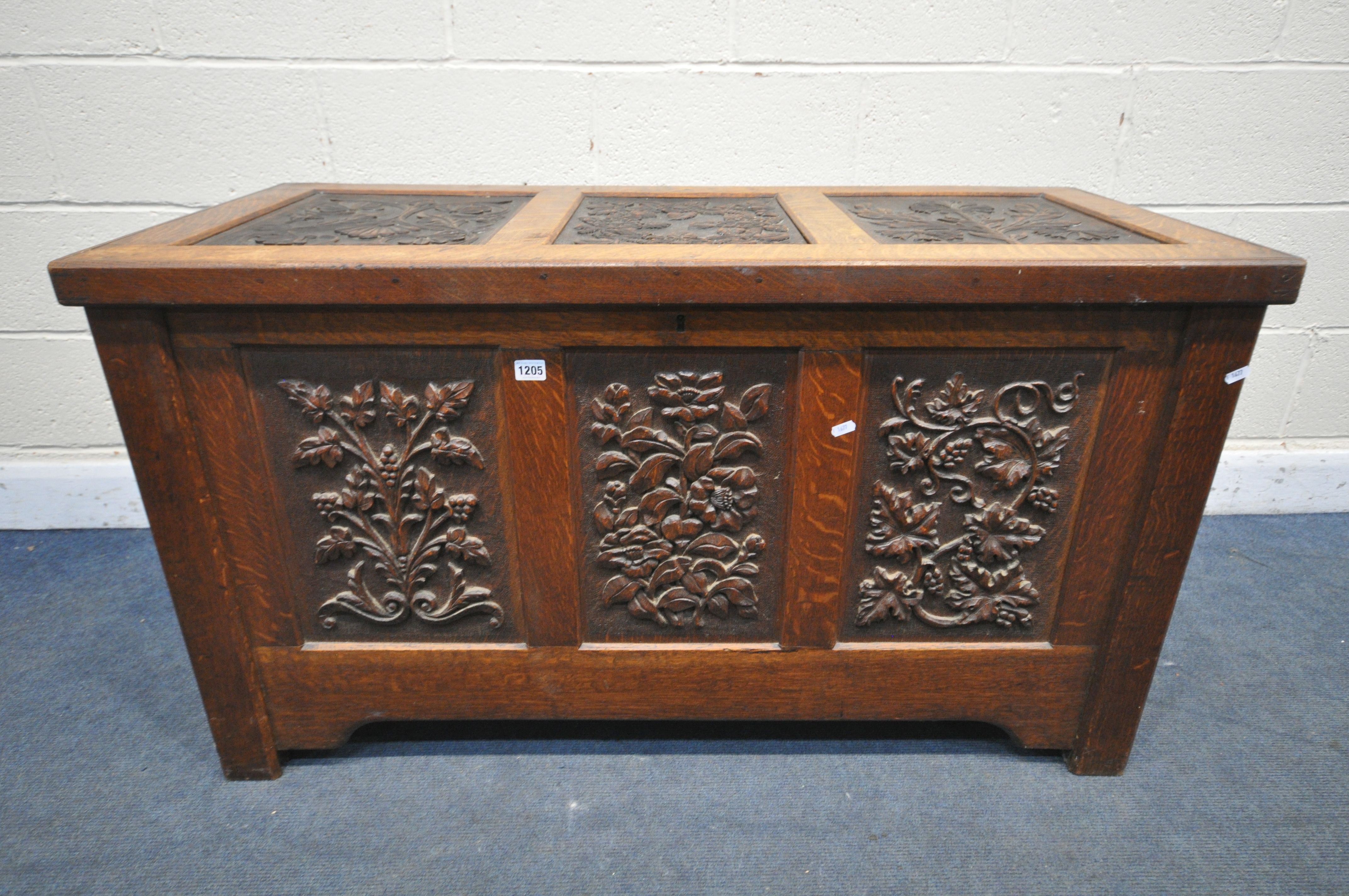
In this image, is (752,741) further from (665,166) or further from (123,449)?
(123,449)

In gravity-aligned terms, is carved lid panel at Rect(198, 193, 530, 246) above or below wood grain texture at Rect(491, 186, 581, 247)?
below

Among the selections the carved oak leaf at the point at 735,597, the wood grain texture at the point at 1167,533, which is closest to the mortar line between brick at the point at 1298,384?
the wood grain texture at the point at 1167,533

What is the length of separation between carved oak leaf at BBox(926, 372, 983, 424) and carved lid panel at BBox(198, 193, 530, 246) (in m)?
0.62

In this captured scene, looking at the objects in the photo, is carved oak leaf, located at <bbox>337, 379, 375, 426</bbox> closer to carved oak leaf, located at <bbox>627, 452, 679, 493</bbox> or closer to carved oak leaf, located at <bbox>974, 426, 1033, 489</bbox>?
carved oak leaf, located at <bbox>627, 452, 679, 493</bbox>

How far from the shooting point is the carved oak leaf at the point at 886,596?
3.51 ft

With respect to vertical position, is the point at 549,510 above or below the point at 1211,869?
above

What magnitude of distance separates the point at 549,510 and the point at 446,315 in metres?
0.28

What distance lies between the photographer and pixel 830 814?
1077 mm

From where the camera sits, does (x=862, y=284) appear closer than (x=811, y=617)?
Yes

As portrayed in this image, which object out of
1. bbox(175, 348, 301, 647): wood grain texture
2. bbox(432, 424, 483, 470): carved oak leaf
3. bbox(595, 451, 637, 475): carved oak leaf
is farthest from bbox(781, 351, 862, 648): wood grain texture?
bbox(175, 348, 301, 647): wood grain texture

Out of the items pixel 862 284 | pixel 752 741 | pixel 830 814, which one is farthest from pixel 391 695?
pixel 862 284

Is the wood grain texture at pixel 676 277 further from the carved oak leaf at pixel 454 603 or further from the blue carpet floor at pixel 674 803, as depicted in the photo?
the blue carpet floor at pixel 674 803

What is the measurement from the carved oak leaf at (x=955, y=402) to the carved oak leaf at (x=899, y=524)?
11 cm

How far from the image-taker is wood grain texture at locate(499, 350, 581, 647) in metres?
0.96
